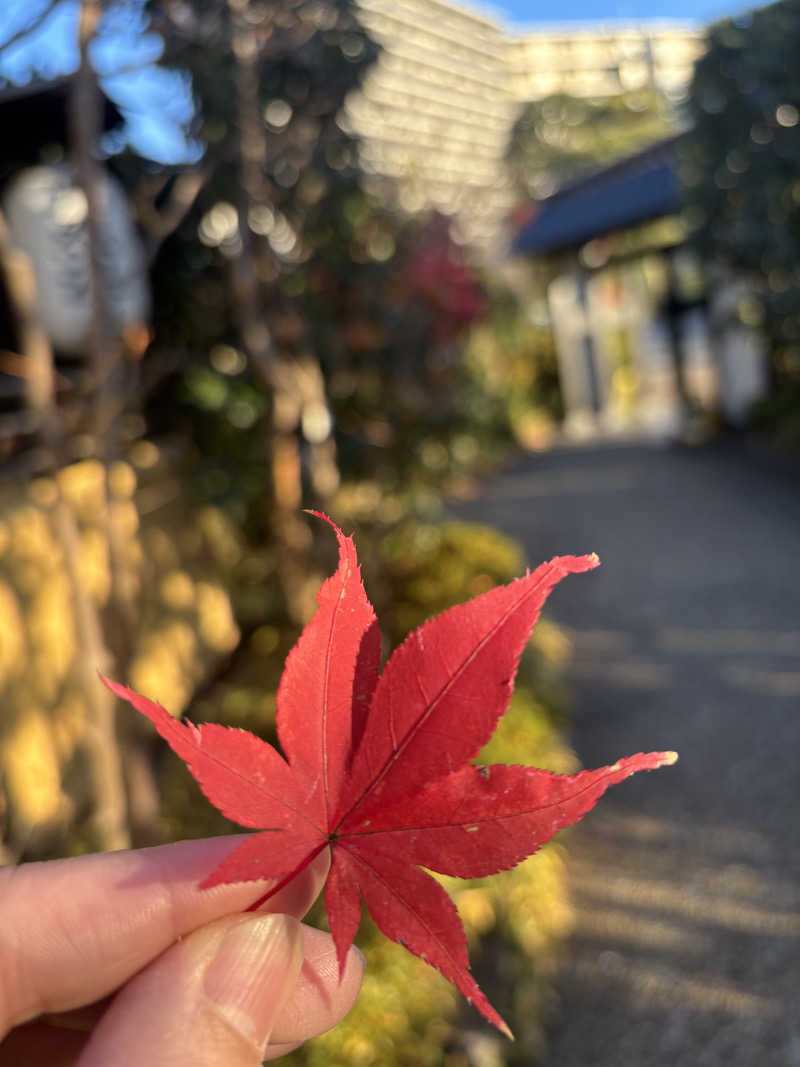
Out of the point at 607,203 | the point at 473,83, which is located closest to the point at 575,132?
the point at 473,83

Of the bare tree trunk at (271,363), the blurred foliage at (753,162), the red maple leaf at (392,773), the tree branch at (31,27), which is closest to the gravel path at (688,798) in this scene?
the bare tree trunk at (271,363)

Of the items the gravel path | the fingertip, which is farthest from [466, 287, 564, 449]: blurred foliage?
the fingertip

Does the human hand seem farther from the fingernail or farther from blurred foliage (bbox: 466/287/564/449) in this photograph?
blurred foliage (bbox: 466/287/564/449)

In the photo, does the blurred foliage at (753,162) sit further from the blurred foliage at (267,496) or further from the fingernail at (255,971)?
the fingernail at (255,971)

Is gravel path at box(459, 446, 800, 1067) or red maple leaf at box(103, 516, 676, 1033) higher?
red maple leaf at box(103, 516, 676, 1033)

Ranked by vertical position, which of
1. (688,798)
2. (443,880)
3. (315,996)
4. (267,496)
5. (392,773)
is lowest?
(688,798)

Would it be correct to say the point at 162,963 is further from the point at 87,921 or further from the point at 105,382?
the point at 105,382
